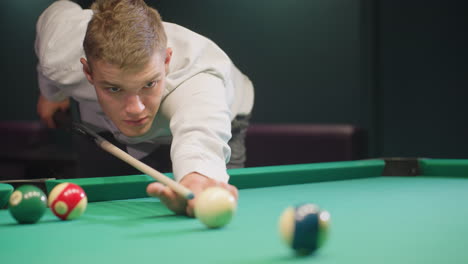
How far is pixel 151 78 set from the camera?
2404 millimetres

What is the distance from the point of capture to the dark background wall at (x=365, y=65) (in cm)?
486

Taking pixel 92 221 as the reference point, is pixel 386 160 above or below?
below

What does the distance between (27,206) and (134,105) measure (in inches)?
33.9

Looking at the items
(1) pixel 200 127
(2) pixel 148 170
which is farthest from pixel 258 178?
(2) pixel 148 170

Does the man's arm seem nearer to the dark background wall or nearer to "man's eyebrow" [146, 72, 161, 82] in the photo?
"man's eyebrow" [146, 72, 161, 82]

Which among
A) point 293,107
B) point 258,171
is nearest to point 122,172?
point 258,171

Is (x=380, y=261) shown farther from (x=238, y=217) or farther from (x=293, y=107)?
(x=293, y=107)

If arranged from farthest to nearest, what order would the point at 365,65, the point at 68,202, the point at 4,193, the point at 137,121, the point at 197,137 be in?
the point at 365,65 → the point at 137,121 → the point at 197,137 → the point at 4,193 → the point at 68,202

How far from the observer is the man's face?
2.39 meters

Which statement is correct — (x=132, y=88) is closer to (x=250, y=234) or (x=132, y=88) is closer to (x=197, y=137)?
(x=197, y=137)

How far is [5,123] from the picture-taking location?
788 cm

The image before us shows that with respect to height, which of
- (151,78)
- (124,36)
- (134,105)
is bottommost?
(134,105)

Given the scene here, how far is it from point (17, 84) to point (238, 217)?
7.19m

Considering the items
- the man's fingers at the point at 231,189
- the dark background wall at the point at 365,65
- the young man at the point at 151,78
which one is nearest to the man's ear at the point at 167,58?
the young man at the point at 151,78
